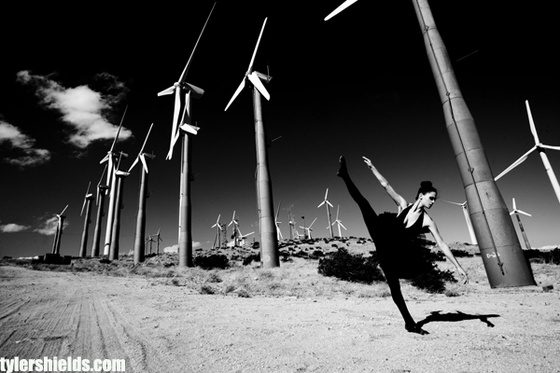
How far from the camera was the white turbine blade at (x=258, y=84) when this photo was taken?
22.2 metres

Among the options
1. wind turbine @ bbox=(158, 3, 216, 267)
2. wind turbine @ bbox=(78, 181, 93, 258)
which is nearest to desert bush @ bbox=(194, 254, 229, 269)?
wind turbine @ bbox=(158, 3, 216, 267)

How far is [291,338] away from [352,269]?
10816 millimetres

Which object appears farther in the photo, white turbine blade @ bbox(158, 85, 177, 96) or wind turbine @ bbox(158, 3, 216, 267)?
white turbine blade @ bbox(158, 85, 177, 96)

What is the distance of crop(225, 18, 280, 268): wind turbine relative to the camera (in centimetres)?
1867

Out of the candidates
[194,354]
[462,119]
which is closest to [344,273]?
[462,119]

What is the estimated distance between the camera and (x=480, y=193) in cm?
957

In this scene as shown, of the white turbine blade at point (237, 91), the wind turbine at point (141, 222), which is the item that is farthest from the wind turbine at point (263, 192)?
the wind turbine at point (141, 222)

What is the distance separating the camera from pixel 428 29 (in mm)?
12391

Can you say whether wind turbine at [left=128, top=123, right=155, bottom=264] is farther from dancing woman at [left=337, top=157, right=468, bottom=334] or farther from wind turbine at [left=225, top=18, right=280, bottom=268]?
dancing woman at [left=337, top=157, right=468, bottom=334]

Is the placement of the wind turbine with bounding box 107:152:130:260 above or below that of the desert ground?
above

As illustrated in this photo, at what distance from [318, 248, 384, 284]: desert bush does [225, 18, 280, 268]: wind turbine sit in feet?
14.2

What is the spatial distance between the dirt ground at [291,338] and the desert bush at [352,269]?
270 inches

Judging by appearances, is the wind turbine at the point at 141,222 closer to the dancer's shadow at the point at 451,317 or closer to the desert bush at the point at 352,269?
the desert bush at the point at 352,269

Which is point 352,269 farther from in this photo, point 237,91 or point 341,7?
point 237,91
